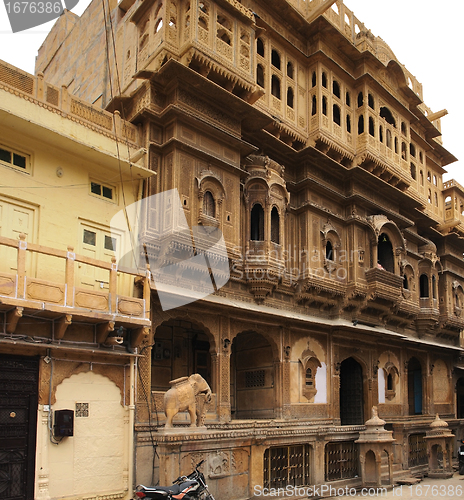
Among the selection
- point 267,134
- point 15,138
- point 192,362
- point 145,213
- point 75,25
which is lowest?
point 192,362

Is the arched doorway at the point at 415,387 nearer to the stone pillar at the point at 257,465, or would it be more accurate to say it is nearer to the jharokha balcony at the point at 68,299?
the stone pillar at the point at 257,465

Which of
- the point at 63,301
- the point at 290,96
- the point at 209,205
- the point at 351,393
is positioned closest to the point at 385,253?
the point at 351,393

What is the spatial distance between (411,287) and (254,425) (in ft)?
37.8

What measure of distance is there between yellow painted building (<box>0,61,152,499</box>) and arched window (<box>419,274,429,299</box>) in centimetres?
1467

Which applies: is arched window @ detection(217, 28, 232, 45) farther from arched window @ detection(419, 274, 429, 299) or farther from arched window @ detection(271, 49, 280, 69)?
arched window @ detection(419, 274, 429, 299)

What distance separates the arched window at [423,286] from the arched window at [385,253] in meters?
3.96

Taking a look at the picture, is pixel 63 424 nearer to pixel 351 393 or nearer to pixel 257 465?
pixel 257 465

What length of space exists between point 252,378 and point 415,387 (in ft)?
34.5

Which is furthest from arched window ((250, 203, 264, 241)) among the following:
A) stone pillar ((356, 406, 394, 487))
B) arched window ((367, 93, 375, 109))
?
arched window ((367, 93, 375, 109))

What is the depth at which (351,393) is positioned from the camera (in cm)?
2008

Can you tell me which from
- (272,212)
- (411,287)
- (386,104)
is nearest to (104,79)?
(272,212)

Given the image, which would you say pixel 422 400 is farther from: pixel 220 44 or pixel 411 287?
pixel 220 44

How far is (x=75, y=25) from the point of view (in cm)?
2023

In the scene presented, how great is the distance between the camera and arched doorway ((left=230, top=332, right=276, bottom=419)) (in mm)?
16562
